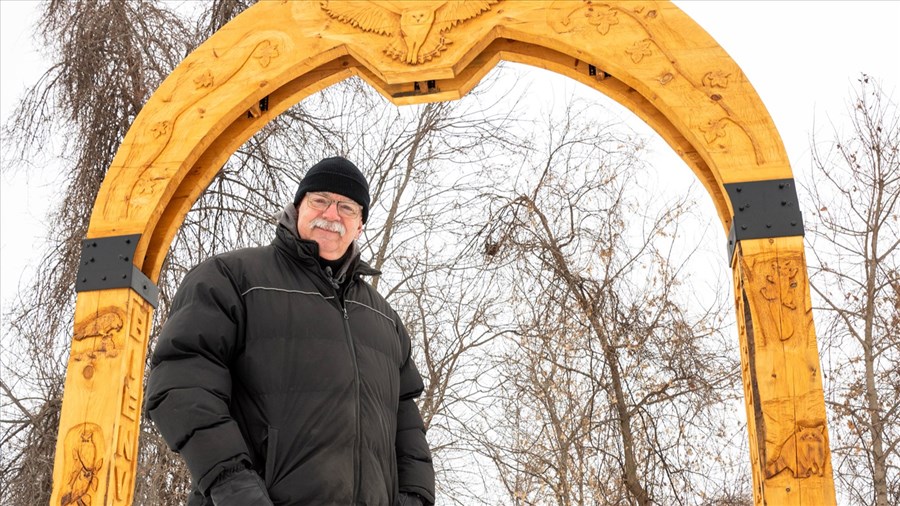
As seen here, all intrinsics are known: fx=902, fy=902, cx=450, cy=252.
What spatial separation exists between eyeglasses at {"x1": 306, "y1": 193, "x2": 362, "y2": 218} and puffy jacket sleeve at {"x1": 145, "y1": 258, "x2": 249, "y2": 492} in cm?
38

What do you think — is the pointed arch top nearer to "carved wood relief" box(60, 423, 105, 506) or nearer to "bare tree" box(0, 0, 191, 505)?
"carved wood relief" box(60, 423, 105, 506)

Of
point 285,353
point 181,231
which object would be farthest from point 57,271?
point 285,353

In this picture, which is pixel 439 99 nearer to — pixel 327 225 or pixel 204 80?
pixel 204 80

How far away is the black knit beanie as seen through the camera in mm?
2590

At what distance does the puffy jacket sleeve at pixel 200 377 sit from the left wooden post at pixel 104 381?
1.50 m

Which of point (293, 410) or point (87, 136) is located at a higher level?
point (87, 136)

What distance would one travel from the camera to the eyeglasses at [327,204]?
8.38 feet

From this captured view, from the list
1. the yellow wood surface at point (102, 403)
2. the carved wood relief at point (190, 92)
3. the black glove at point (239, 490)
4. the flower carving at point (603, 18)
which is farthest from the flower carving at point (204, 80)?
the black glove at point (239, 490)

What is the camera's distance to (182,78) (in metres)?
3.95

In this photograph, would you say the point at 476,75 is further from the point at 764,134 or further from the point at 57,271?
the point at 57,271

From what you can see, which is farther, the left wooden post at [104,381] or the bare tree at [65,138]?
the bare tree at [65,138]

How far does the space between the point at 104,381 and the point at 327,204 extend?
1560mm

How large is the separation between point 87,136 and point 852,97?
19.0 ft

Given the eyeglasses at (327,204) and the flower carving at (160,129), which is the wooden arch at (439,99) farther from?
the eyeglasses at (327,204)
